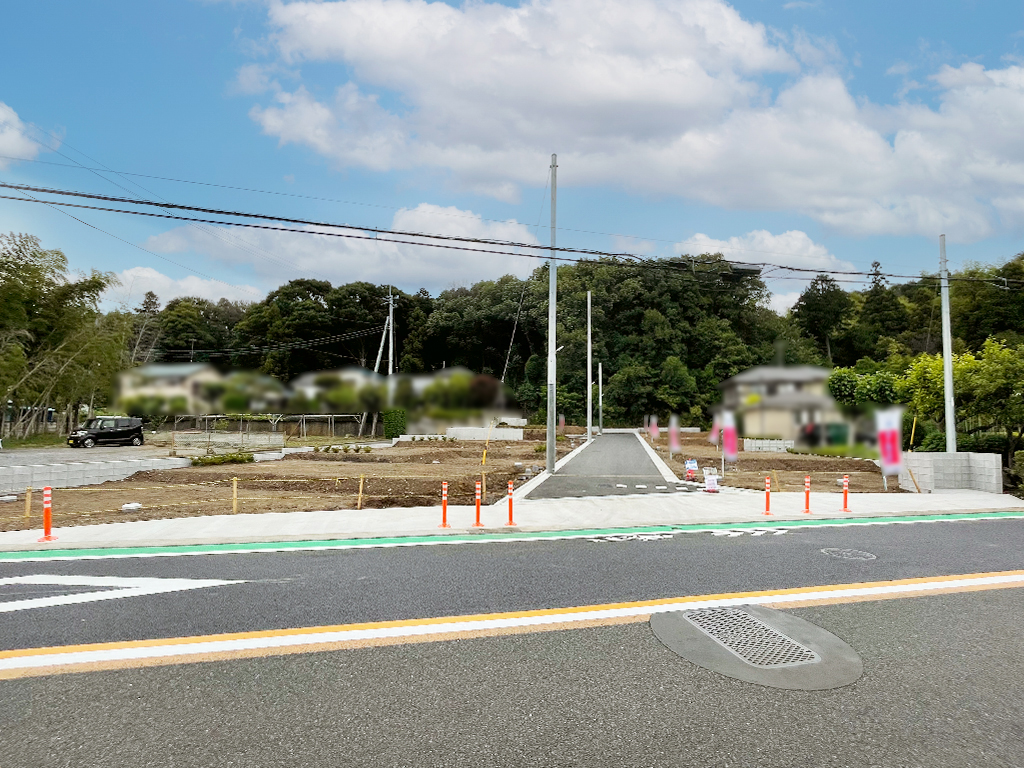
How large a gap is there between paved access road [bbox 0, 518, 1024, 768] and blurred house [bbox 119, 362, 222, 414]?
208cm

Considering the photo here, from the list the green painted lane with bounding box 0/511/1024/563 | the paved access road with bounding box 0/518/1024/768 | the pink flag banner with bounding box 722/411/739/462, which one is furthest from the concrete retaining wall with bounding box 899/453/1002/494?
the paved access road with bounding box 0/518/1024/768

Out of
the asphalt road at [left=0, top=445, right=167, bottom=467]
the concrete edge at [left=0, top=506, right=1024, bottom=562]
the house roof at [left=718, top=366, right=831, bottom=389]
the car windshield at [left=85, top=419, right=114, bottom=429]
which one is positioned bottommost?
the concrete edge at [left=0, top=506, right=1024, bottom=562]

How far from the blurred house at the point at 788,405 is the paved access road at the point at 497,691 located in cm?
276

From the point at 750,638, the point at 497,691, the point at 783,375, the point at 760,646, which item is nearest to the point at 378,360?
the point at 497,691

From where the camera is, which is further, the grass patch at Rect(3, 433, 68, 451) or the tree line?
the grass patch at Rect(3, 433, 68, 451)

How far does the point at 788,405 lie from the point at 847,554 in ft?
8.13

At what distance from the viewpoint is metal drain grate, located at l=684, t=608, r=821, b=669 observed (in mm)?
4961

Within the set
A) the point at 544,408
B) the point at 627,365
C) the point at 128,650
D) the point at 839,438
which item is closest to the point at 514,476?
the point at 544,408

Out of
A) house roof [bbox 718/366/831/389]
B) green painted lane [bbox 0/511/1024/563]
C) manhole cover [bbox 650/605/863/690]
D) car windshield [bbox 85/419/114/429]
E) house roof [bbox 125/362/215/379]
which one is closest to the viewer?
manhole cover [bbox 650/605/863/690]

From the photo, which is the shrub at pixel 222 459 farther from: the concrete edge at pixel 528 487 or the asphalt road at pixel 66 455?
the concrete edge at pixel 528 487

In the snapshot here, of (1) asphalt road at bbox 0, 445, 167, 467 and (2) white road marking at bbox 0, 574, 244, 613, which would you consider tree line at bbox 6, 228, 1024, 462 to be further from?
(2) white road marking at bbox 0, 574, 244, 613

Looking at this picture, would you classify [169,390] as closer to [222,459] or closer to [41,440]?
[41,440]

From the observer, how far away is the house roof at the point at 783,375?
1117cm

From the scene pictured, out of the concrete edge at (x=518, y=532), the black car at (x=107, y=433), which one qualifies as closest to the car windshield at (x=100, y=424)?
the black car at (x=107, y=433)
